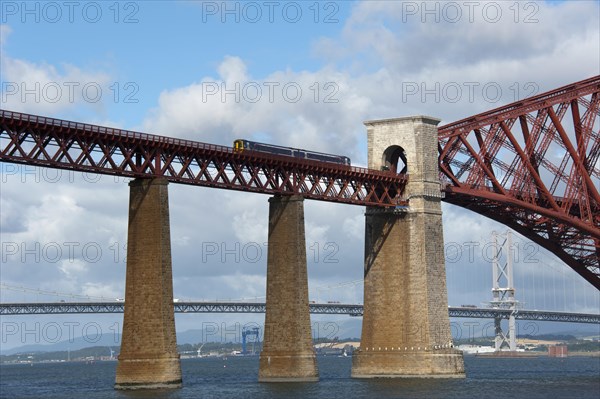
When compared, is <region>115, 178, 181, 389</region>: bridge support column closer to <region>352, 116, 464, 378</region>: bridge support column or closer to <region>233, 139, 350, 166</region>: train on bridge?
<region>233, 139, 350, 166</region>: train on bridge

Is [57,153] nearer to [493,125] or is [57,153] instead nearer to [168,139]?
[168,139]

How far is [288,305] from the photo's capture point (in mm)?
100812

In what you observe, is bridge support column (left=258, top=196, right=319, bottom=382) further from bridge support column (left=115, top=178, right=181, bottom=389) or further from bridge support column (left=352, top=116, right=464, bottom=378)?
bridge support column (left=115, top=178, right=181, bottom=389)

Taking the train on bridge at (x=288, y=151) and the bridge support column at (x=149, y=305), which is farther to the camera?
the train on bridge at (x=288, y=151)

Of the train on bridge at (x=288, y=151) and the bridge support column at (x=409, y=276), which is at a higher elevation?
the train on bridge at (x=288, y=151)

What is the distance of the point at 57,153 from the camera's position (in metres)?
85.8

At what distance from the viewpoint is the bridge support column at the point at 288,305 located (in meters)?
101

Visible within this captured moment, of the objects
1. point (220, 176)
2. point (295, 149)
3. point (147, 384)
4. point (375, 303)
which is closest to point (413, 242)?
point (375, 303)

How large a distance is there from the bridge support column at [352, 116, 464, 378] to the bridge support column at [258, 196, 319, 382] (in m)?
11.6

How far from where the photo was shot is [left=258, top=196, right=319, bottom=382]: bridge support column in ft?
330

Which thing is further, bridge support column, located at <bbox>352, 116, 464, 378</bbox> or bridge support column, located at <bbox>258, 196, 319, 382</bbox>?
bridge support column, located at <bbox>352, 116, 464, 378</bbox>

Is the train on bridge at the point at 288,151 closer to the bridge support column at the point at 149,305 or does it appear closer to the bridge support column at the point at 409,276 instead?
the bridge support column at the point at 409,276

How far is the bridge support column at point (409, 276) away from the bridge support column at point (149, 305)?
27162 mm

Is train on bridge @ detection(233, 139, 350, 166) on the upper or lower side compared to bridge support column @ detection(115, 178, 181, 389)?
upper
